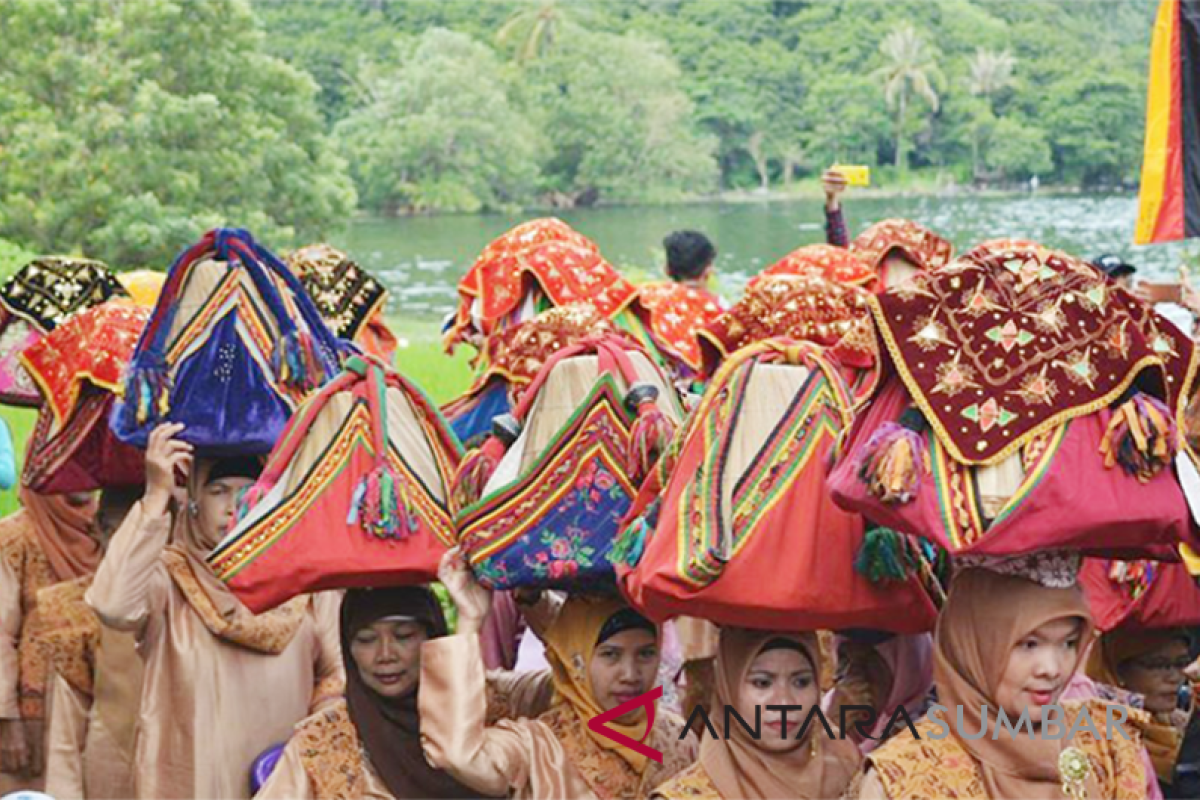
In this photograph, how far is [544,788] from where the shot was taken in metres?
4.30

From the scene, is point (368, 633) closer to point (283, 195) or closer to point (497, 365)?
point (497, 365)

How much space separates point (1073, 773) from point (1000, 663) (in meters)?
0.24

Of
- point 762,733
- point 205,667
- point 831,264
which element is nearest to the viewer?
point 762,733

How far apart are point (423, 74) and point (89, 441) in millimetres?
35642

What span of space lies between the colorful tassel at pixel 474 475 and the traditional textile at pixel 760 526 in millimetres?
477

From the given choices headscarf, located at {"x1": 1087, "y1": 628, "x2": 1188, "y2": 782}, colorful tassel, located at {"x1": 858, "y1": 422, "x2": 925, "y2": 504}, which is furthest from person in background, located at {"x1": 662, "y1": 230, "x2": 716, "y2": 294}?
colorful tassel, located at {"x1": 858, "y1": 422, "x2": 925, "y2": 504}

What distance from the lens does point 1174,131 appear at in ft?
22.8

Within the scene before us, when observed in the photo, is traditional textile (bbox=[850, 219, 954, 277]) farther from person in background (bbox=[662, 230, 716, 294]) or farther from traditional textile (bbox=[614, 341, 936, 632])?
traditional textile (bbox=[614, 341, 936, 632])

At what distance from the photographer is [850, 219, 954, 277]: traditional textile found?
25.9 ft

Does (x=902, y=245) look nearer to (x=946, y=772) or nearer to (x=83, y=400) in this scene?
(x=83, y=400)

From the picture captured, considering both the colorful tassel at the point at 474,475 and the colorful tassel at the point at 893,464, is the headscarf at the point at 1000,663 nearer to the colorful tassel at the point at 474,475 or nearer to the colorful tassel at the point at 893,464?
the colorful tassel at the point at 893,464

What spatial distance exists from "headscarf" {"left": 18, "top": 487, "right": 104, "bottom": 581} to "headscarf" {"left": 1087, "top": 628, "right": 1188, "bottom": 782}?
9.82 feet

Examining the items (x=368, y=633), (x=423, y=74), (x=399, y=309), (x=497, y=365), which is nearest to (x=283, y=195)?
(x=399, y=309)

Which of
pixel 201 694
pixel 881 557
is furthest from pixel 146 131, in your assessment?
pixel 881 557
